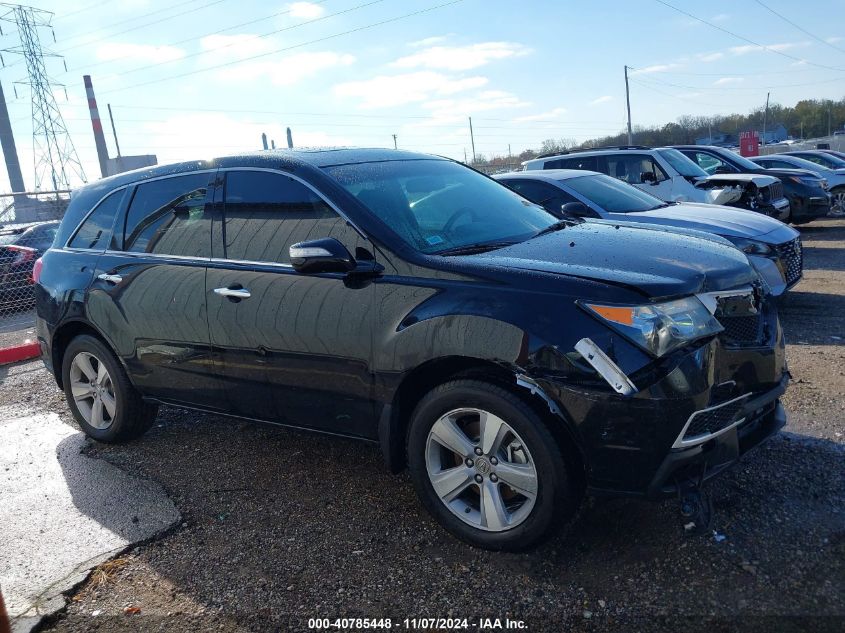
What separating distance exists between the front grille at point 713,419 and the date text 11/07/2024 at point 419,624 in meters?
0.99

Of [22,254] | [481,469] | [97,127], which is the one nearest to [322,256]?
[481,469]

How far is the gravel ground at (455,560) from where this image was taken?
111 inches

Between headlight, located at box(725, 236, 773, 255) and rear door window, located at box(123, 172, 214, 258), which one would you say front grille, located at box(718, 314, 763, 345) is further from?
headlight, located at box(725, 236, 773, 255)

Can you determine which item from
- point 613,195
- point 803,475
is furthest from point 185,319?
point 613,195

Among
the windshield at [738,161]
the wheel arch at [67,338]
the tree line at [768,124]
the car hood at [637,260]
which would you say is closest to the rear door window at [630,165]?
the windshield at [738,161]

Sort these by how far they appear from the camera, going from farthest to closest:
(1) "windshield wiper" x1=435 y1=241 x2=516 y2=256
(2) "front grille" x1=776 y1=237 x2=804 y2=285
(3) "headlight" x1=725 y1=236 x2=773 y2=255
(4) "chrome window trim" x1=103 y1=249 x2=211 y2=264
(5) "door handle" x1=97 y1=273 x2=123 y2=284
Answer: (2) "front grille" x1=776 y1=237 x2=804 y2=285 → (3) "headlight" x1=725 y1=236 x2=773 y2=255 → (5) "door handle" x1=97 y1=273 x2=123 y2=284 → (4) "chrome window trim" x1=103 y1=249 x2=211 y2=264 → (1) "windshield wiper" x1=435 y1=241 x2=516 y2=256

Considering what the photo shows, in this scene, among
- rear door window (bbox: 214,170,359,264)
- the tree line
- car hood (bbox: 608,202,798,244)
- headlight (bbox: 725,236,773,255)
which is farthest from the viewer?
the tree line

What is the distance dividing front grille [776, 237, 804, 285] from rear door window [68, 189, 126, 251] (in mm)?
5772

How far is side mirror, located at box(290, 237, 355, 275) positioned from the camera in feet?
11.3

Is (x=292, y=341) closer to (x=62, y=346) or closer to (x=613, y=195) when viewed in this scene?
(x=62, y=346)

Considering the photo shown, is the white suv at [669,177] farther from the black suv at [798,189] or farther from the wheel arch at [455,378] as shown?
the wheel arch at [455,378]

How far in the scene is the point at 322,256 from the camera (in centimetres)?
342

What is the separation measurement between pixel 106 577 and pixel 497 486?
188 cm

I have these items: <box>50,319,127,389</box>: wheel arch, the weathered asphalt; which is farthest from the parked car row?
the weathered asphalt
